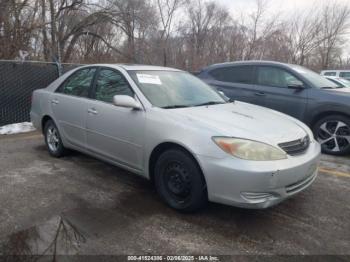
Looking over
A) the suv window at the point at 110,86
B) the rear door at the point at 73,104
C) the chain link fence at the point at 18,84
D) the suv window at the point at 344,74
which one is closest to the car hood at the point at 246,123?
the suv window at the point at 110,86

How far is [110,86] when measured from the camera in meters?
3.86

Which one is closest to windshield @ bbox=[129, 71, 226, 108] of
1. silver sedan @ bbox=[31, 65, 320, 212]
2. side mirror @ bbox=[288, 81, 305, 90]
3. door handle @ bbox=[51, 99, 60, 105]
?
silver sedan @ bbox=[31, 65, 320, 212]

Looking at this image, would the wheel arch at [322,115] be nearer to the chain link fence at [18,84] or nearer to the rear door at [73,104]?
the rear door at [73,104]

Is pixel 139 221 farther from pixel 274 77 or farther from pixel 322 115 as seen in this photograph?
pixel 274 77

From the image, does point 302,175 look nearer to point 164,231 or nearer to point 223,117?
point 223,117

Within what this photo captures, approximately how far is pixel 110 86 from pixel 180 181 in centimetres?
161

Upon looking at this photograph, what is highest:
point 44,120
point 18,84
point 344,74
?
point 344,74

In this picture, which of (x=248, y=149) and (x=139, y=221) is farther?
(x=139, y=221)

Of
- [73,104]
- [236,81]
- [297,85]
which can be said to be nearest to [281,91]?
[297,85]

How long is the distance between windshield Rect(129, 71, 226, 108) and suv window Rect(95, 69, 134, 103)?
5.6 inches

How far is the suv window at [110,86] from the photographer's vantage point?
3.64m

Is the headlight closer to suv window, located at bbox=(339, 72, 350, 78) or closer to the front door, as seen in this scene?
the front door

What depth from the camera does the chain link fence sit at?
22.9 ft

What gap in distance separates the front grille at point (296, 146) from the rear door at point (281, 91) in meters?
2.65
